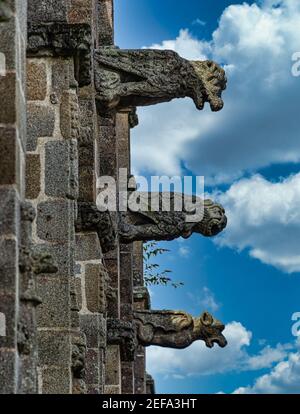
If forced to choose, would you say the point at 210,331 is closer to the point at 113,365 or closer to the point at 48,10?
the point at 113,365

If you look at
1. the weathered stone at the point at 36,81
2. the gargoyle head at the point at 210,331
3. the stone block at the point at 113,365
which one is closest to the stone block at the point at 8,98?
the weathered stone at the point at 36,81

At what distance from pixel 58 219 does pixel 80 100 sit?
2.57 meters

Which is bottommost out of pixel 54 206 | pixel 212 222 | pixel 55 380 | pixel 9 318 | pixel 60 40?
pixel 9 318

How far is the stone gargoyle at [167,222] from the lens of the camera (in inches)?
690

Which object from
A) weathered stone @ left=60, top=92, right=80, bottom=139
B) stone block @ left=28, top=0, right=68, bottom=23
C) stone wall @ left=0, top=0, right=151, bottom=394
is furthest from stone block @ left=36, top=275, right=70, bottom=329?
stone block @ left=28, top=0, right=68, bottom=23

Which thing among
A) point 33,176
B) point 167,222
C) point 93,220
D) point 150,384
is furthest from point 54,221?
point 150,384

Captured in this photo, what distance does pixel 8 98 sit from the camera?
9.45 metres

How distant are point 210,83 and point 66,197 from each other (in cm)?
348
